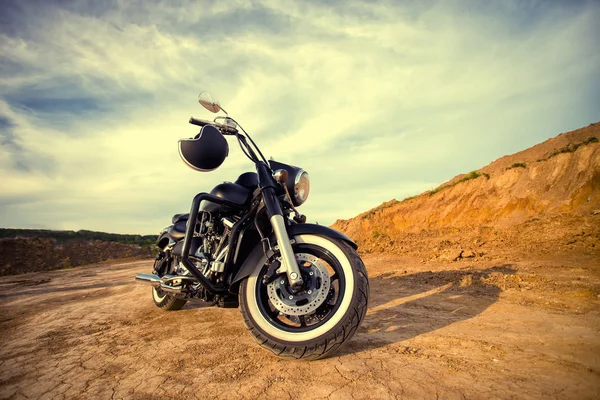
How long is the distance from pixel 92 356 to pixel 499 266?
7.48m

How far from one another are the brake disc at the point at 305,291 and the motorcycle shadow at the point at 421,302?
18.4 inches

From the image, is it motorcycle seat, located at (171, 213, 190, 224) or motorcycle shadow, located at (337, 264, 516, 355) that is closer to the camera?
motorcycle shadow, located at (337, 264, 516, 355)

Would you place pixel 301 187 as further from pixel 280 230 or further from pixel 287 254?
pixel 287 254

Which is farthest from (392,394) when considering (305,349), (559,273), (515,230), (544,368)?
(515,230)

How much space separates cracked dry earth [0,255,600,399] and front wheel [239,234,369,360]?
6.5 inches

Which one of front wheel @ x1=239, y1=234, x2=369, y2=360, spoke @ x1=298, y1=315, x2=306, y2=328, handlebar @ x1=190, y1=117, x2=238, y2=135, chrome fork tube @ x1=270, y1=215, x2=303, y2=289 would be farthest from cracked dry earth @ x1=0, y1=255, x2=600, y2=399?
handlebar @ x1=190, y1=117, x2=238, y2=135

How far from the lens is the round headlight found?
302 centimetres

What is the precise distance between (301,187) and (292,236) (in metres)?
0.55

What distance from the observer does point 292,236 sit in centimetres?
278

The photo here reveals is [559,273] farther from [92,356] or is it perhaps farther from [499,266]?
[92,356]

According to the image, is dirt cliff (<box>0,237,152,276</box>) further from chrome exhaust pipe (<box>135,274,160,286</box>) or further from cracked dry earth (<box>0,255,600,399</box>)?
chrome exhaust pipe (<box>135,274,160,286</box>)

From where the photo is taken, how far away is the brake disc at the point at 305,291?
8.40 feet

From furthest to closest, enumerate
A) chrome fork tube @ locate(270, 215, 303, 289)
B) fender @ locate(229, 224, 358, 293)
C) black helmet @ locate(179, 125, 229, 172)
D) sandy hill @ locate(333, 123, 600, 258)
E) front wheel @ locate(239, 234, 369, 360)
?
sandy hill @ locate(333, 123, 600, 258)
black helmet @ locate(179, 125, 229, 172)
fender @ locate(229, 224, 358, 293)
chrome fork tube @ locate(270, 215, 303, 289)
front wheel @ locate(239, 234, 369, 360)

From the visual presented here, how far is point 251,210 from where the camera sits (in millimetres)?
3092
